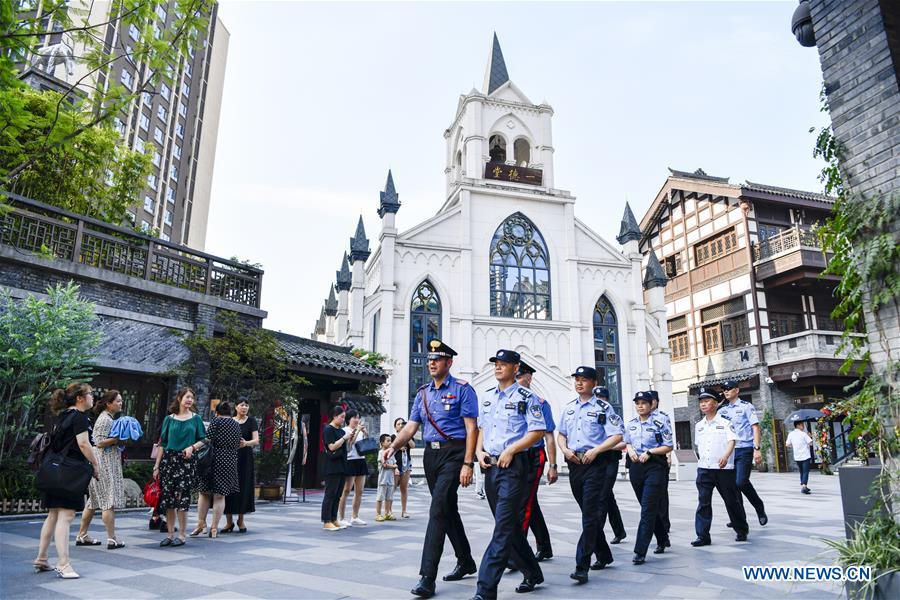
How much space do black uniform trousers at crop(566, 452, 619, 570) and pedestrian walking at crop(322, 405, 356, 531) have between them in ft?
12.3

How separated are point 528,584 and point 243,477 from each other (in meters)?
4.59

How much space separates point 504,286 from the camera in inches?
998

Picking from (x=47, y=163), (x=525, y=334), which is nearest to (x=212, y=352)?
(x=47, y=163)

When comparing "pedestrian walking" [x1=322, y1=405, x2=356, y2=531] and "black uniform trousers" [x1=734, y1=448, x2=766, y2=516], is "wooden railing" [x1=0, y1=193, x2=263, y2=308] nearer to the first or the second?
"pedestrian walking" [x1=322, y1=405, x2=356, y2=531]

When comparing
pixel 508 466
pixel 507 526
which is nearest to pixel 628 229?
pixel 508 466

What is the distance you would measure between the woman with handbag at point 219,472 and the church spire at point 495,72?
25234 millimetres

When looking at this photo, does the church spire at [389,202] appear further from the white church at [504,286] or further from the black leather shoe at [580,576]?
the black leather shoe at [580,576]

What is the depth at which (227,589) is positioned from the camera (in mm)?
4637

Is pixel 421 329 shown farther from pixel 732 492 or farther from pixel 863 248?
pixel 863 248

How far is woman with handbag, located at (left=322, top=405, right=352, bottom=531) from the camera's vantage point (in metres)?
8.22

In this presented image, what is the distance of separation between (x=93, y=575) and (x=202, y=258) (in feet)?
29.8

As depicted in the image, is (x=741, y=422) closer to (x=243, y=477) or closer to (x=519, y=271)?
(x=243, y=477)

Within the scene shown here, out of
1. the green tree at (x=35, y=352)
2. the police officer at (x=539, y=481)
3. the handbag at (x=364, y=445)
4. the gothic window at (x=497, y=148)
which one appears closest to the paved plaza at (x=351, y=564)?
the police officer at (x=539, y=481)

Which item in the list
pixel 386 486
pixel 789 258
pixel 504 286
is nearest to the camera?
pixel 386 486
